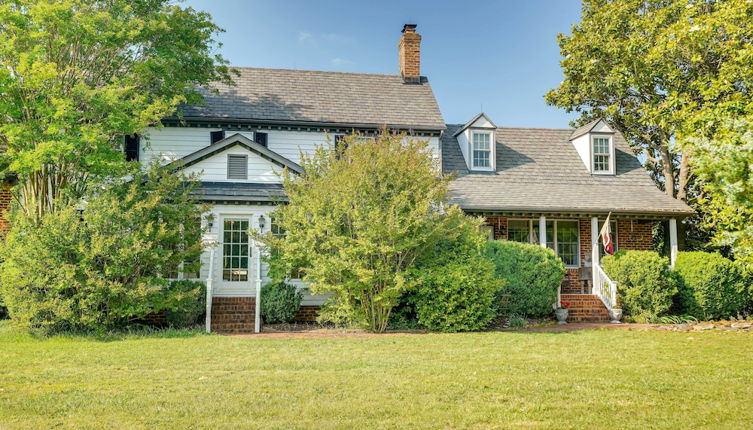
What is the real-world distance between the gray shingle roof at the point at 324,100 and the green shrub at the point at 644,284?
285 inches

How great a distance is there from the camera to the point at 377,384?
24.6 ft

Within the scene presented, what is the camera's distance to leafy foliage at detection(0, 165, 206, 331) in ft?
40.8

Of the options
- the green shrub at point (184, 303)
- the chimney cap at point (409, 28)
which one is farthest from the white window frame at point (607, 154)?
the green shrub at point (184, 303)

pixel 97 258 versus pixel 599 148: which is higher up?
pixel 599 148

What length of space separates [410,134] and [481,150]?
2673 mm

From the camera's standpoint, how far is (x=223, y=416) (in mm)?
5980

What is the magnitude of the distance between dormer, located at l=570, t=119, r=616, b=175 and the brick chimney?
252 inches

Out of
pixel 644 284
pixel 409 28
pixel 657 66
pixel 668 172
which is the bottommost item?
pixel 644 284

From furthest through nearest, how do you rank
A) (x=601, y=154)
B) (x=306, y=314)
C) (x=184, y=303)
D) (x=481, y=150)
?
(x=601, y=154) → (x=481, y=150) → (x=306, y=314) → (x=184, y=303)

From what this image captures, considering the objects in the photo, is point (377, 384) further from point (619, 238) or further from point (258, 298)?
point (619, 238)

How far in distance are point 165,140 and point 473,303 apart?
1055 centimetres

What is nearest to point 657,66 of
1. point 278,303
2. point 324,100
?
point 324,100

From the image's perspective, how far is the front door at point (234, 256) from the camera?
15977mm

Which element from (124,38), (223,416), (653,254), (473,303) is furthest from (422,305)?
(124,38)
